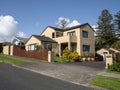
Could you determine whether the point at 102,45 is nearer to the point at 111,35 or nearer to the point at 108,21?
the point at 111,35

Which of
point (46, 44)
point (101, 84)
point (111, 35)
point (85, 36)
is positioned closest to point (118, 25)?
point (111, 35)

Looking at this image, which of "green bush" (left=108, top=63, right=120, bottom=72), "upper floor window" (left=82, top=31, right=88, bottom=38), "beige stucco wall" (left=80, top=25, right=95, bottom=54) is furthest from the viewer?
"upper floor window" (left=82, top=31, right=88, bottom=38)

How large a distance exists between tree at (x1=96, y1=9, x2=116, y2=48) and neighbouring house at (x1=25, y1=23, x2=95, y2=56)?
27707mm

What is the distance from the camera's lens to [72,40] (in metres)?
42.0

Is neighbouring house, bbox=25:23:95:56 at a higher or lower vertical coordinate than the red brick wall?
higher

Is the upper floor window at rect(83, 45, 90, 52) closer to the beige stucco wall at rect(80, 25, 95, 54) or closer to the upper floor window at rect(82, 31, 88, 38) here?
the beige stucco wall at rect(80, 25, 95, 54)

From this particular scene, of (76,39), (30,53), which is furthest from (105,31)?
(30,53)

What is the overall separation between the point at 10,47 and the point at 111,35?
4327cm

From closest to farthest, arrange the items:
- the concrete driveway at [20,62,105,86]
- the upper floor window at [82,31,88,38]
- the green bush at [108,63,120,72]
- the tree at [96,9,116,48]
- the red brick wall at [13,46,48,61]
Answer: the concrete driveway at [20,62,105,86] < the green bush at [108,63,120,72] < the red brick wall at [13,46,48,61] < the upper floor window at [82,31,88,38] < the tree at [96,9,116,48]

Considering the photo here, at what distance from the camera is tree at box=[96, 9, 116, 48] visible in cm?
7339

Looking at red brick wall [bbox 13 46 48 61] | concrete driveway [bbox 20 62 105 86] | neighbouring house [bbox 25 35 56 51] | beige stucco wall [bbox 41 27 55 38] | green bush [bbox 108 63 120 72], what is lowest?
concrete driveway [bbox 20 62 105 86]

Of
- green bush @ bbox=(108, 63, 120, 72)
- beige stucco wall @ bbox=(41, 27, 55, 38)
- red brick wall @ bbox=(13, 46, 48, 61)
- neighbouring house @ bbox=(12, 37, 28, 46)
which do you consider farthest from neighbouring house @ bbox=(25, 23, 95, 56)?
green bush @ bbox=(108, 63, 120, 72)

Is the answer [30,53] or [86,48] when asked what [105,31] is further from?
[30,53]

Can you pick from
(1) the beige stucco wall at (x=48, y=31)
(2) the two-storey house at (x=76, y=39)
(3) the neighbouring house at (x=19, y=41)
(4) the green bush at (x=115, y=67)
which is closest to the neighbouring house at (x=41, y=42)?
(2) the two-storey house at (x=76, y=39)
